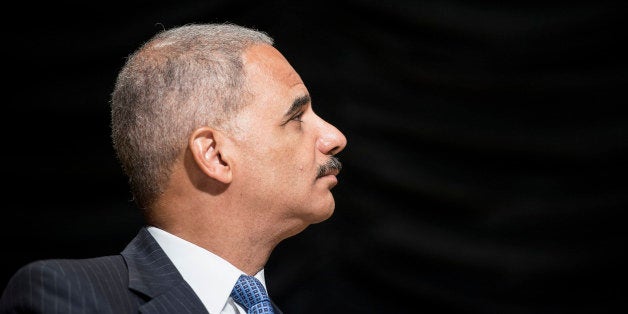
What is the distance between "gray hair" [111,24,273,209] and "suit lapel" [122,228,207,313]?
0.30ft

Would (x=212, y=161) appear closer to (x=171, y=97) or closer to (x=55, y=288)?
(x=171, y=97)

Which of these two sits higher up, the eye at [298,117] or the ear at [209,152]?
the eye at [298,117]

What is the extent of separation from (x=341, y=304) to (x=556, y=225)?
0.57 meters

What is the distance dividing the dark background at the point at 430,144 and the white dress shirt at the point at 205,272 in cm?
58

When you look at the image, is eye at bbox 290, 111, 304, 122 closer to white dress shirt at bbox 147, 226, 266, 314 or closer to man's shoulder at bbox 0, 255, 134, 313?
white dress shirt at bbox 147, 226, 266, 314

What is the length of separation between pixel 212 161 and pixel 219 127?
64 mm

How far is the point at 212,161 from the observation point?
1.65 metres

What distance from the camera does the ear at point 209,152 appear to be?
5.40 ft

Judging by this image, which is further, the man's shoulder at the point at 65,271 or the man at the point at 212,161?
the man at the point at 212,161

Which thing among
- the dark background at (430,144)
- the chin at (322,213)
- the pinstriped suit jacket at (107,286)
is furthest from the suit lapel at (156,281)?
the dark background at (430,144)

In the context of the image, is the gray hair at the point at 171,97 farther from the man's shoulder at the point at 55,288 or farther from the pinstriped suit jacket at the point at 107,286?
the man's shoulder at the point at 55,288

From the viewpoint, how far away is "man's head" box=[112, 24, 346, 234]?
5.44ft

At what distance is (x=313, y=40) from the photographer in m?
2.34

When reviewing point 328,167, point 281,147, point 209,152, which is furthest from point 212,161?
point 328,167
